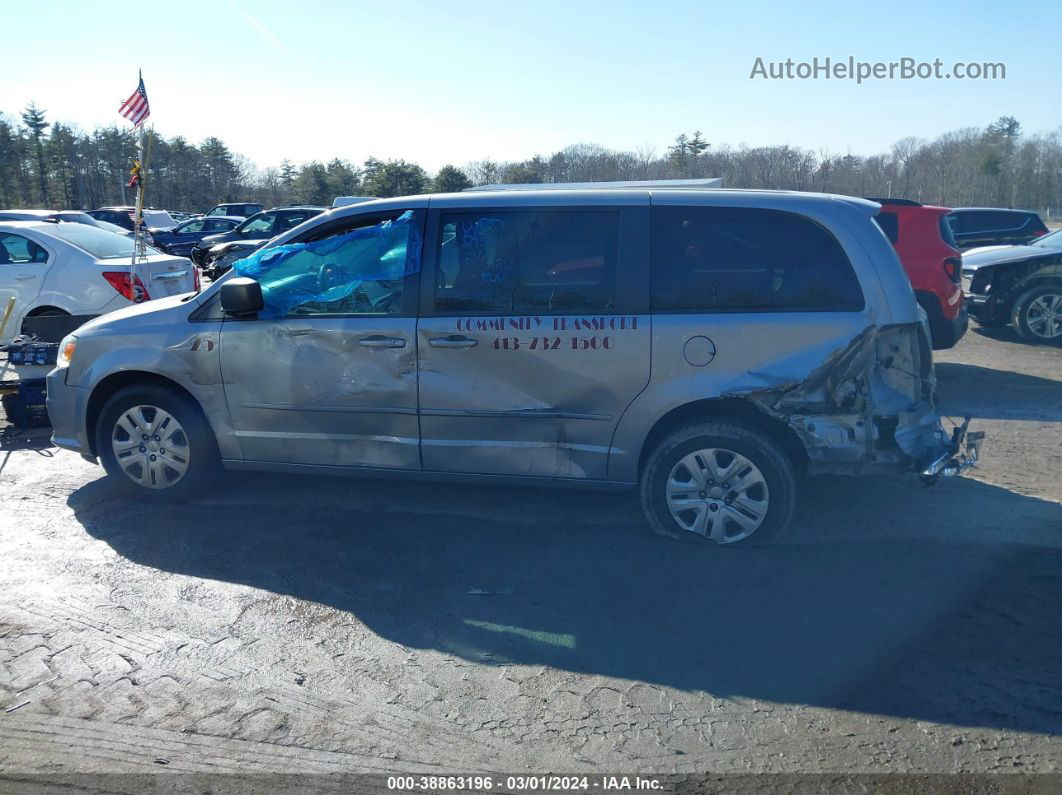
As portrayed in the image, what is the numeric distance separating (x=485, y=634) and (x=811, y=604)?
1.61 meters

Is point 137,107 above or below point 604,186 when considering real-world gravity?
above

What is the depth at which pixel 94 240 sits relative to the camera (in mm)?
10641

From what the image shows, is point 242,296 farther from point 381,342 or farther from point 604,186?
point 604,186

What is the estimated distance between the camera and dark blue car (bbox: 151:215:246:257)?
89.4 feet

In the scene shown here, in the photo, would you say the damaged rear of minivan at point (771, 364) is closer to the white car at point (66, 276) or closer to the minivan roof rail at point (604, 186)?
the minivan roof rail at point (604, 186)

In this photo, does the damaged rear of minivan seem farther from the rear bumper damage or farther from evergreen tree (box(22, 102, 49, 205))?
evergreen tree (box(22, 102, 49, 205))

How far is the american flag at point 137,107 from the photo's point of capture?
32.2ft

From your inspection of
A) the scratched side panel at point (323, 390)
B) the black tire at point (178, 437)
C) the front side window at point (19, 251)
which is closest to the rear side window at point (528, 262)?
the scratched side panel at point (323, 390)

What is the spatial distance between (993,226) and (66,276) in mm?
17115

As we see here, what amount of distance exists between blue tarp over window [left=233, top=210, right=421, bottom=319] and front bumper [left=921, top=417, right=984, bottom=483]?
3.16 metres

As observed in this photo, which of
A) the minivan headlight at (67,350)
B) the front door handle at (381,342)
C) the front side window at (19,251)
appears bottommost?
the minivan headlight at (67,350)

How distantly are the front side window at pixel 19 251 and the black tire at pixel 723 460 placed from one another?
8252 millimetres

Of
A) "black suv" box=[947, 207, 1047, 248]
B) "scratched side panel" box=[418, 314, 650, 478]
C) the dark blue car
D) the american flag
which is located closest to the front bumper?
"scratched side panel" box=[418, 314, 650, 478]

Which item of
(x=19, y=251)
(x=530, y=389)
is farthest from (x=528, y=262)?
(x=19, y=251)
